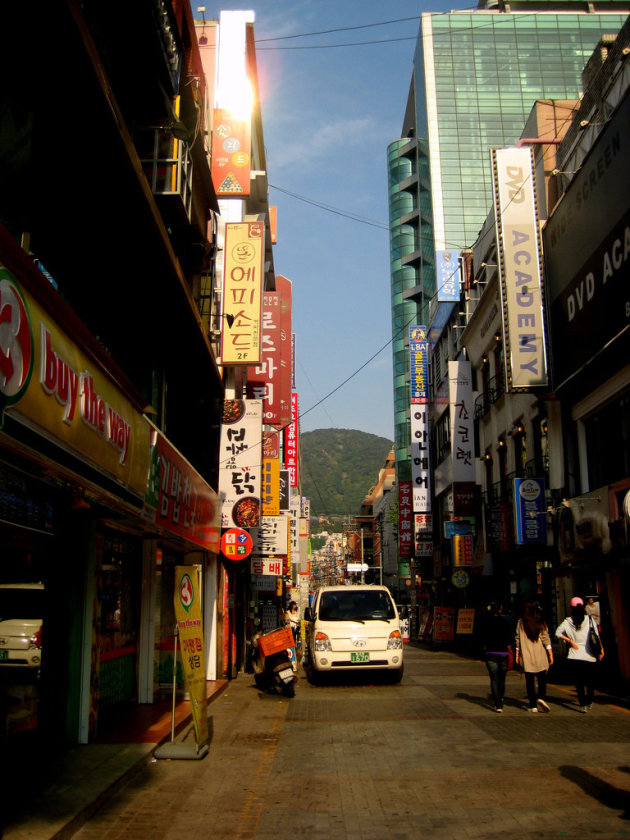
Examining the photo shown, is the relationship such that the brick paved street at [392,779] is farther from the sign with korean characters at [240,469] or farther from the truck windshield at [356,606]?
the sign with korean characters at [240,469]

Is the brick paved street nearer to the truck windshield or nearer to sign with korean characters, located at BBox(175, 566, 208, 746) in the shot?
sign with korean characters, located at BBox(175, 566, 208, 746)

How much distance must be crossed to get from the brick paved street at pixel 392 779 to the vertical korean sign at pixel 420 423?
1085 inches

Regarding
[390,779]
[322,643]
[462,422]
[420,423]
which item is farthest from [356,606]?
[420,423]

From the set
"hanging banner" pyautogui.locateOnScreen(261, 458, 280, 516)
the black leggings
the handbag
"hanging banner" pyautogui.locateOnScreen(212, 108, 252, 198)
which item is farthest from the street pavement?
"hanging banner" pyautogui.locateOnScreen(212, 108, 252, 198)

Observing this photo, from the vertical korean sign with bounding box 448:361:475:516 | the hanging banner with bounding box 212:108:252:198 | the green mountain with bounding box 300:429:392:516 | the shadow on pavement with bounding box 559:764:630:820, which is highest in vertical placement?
the green mountain with bounding box 300:429:392:516

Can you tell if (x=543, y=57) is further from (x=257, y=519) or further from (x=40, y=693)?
(x=40, y=693)

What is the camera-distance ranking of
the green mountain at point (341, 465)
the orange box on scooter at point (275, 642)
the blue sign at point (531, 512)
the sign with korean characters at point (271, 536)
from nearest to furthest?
1. the orange box on scooter at point (275, 642)
2. the blue sign at point (531, 512)
3. the sign with korean characters at point (271, 536)
4. the green mountain at point (341, 465)

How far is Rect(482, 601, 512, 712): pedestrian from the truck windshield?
4117 mm

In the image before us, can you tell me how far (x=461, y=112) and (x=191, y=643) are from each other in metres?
84.3

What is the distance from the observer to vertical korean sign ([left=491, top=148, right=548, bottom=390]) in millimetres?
18750

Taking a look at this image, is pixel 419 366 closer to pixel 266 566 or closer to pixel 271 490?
pixel 271 490

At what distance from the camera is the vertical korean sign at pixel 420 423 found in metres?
39.3

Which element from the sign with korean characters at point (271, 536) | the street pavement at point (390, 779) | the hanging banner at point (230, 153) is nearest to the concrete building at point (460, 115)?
the sign with korean characters at point (271, 536)

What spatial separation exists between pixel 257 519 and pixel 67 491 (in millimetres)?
10618
